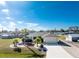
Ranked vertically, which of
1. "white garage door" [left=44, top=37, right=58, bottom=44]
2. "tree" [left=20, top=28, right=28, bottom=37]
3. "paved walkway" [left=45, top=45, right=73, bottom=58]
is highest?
"tree" [left=20, top=28, right=28, bottom=37]

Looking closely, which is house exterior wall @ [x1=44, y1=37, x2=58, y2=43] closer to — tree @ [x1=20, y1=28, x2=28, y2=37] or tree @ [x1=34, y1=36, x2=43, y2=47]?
tree @ [x1=34, y1=36, x2=43, y2=47]

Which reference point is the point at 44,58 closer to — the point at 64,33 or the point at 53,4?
the point at 64,33

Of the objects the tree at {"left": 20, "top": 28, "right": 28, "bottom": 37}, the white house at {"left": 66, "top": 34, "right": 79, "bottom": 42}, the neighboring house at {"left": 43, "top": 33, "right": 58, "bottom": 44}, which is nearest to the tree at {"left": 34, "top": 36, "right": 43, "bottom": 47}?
the neighboring house at {"left": 43, "top": 33, "right": 58, "bottom": 44}

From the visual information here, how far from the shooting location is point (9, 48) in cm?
722

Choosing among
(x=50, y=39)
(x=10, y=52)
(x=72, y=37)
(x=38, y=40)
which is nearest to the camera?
(x=10, y=52)

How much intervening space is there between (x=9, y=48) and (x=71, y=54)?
2023 millimetres

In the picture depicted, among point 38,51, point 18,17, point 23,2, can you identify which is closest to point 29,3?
point 23,2

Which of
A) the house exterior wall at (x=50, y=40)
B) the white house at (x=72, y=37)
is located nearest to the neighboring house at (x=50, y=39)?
the house exterior wall at (x=50, y=40)

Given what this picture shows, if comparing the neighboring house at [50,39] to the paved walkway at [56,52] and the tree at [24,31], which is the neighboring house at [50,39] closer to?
the paved walkway at [56,52]

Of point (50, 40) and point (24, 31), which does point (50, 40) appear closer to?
point (50, 40)

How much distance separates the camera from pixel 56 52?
7.34m

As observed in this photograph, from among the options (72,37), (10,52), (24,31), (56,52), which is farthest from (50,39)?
(10,52)

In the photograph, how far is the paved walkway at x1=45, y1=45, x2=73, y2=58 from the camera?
7.09m

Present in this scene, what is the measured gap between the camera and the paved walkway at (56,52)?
279 inches
